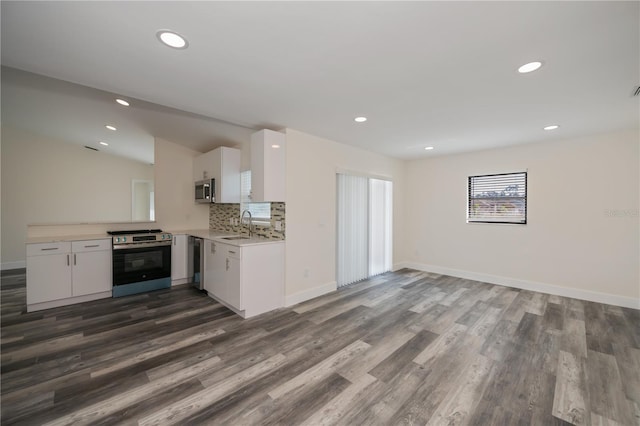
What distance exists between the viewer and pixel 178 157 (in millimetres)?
5305

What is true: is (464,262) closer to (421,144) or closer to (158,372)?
(421,144)

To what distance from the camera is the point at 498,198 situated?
15.6 feet

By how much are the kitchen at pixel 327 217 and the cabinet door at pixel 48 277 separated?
47mm

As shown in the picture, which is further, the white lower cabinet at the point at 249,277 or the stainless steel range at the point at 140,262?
the stainless steel range at the point at 140,262

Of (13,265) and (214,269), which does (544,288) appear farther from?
(13,265)

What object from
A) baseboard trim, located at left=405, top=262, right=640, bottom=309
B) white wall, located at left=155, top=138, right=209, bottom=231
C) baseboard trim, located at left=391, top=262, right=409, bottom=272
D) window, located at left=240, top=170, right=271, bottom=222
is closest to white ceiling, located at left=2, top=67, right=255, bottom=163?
white wall, located at left=155, top=138, right=209, bottom=231

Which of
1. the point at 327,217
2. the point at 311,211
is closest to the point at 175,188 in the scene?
the point at 311,211

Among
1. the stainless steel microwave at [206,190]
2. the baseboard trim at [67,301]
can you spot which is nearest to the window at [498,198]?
the stainless steel microwave at [206,190]

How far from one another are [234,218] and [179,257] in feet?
3.91

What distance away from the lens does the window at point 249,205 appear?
4.11m

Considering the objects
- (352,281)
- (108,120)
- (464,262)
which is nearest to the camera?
(108,120)

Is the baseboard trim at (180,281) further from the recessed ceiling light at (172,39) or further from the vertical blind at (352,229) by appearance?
the recessed ceiling light at (172,39)

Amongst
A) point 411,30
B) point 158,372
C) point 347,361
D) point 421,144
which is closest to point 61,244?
point 158,372

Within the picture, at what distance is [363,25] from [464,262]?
4.96 m
